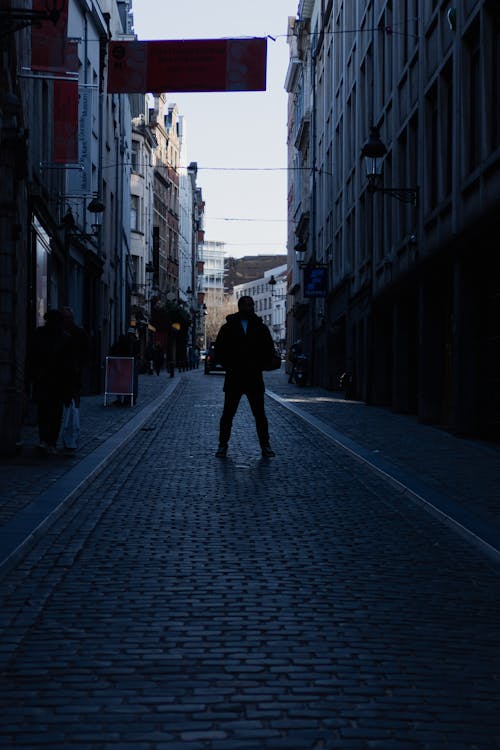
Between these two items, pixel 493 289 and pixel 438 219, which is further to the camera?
pixel 438 219

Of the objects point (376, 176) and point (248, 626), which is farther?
point (376, 176)

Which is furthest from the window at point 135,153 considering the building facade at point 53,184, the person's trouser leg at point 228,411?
the person's trouser leg at point 228,411

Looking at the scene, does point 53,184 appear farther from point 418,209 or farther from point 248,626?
point 248,626

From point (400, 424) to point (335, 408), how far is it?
520cm

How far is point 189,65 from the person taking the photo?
1777cm

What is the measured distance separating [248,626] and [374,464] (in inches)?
284

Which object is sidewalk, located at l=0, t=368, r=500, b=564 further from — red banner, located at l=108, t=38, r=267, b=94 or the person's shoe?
red banner, located at l=108, t=38, r=267, b=94

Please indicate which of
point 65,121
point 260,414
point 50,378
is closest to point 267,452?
point 260,414

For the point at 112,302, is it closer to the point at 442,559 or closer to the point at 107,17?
the point at 107,17

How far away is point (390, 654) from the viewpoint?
16.1ft

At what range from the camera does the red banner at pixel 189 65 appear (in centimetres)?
1752

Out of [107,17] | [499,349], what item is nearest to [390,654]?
[499,349]

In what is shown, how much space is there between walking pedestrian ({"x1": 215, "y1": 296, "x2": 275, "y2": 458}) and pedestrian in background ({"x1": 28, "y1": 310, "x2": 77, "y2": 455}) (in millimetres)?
1705

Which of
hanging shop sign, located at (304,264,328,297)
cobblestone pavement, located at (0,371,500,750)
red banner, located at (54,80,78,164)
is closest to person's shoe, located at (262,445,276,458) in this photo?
cobblestone pavement, located at (0,371,500,750)
